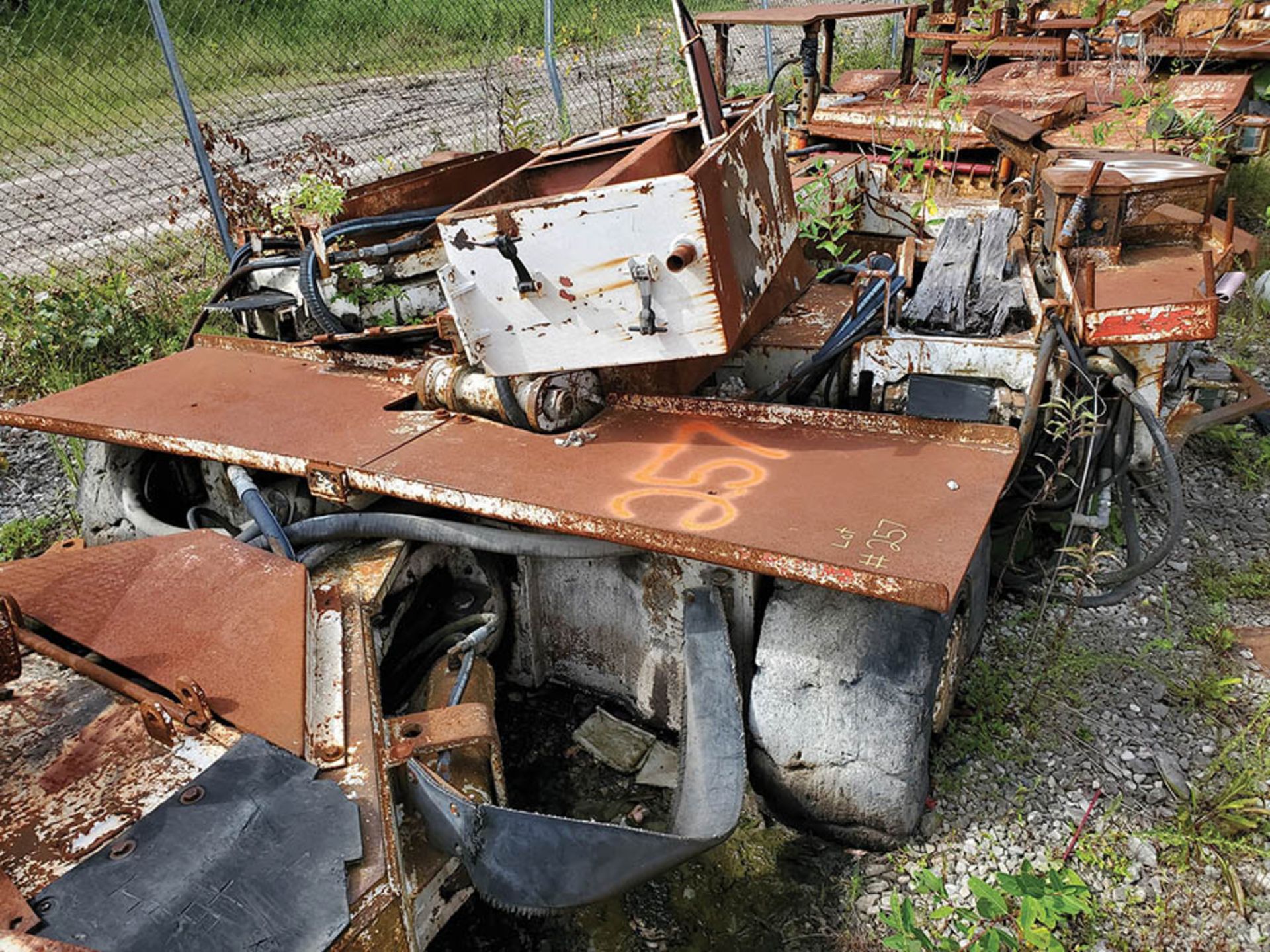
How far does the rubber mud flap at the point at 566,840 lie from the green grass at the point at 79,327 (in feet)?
12.7

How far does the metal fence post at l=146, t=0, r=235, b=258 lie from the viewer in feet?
14.3

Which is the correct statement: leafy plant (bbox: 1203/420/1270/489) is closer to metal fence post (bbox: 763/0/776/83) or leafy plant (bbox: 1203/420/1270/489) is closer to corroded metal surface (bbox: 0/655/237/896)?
corroded metal surface (bbox: 0/655/237/896)

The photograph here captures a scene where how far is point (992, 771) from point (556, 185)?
80.9 inches

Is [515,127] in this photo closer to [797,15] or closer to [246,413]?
[797,15]

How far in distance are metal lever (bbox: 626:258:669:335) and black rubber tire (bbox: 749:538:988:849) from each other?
0.69m

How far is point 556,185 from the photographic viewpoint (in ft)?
9.39

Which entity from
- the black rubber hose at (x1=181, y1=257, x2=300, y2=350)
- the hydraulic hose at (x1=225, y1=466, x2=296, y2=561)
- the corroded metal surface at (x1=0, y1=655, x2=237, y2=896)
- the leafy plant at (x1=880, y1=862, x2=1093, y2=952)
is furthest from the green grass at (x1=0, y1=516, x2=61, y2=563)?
the leafy plant at (x1=880, y1=862, x2=1093, y2=952)

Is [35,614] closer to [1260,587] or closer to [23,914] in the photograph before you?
[23,914]

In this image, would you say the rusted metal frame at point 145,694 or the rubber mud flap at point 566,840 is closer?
the rusted metal frame at point 145,694

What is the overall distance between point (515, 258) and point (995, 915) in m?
1.77

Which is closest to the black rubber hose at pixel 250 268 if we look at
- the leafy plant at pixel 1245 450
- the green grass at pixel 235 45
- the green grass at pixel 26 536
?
the green grass at pixel 26 536

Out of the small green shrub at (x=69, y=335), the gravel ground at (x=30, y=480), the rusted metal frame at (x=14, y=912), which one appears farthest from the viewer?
the small green shrub at (x=69, y=335)

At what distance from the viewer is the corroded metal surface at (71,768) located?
1.47m

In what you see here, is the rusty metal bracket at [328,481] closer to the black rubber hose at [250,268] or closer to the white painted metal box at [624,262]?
the white painted metal box at [624,262]
